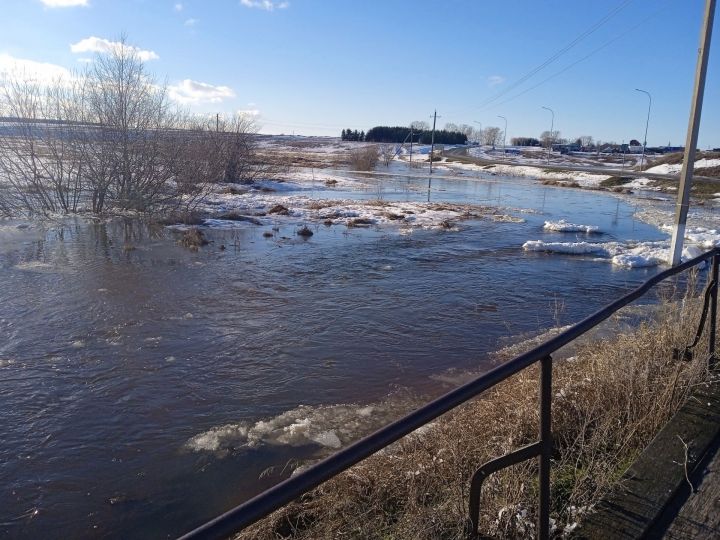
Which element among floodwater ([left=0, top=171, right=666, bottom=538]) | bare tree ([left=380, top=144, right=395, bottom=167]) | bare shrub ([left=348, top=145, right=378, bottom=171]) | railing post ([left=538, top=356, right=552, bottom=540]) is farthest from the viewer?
bare tree ([left=380, top=144, right=395, bottom=167])

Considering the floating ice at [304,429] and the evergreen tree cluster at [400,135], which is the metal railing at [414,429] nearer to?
the floating ice at [304,429]

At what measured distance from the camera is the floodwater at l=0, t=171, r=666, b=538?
18.7 ft

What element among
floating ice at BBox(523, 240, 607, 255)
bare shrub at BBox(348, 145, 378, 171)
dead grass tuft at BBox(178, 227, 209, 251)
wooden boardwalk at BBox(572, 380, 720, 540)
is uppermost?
bare shrub at BBox(348, 145, 378, 171)

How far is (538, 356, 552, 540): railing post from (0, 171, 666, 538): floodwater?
356cm

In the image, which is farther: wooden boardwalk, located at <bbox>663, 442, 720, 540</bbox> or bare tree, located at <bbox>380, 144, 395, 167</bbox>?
bare tree, located at <bbox>380, 144, 395, 167</bbox>

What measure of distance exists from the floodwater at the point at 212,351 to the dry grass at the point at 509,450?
53.5 inches

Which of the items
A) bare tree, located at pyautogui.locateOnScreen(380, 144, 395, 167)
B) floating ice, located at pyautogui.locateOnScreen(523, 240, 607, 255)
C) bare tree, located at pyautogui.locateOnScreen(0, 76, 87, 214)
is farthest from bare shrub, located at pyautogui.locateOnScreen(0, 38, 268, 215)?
bare tree, located at pyautogui.locateOnScreen(380, 144, 395, 167)

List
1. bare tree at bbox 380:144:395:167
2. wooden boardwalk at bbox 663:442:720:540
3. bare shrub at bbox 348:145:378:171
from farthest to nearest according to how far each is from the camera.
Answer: bare tree at bbox 380:144:395:167 → bare shrub at bbox 348:145:378:171 → wooden boardwalk at bbox 663:442:720:540

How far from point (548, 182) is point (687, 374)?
54.8m

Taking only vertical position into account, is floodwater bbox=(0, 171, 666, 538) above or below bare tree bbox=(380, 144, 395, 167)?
below

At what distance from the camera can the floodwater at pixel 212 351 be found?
18.7ft

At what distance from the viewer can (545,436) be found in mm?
2504

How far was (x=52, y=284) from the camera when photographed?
492 inches

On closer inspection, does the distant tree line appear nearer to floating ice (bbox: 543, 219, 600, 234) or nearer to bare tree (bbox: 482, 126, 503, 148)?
bare tree (bbox: 482, 126, 503, 148)
